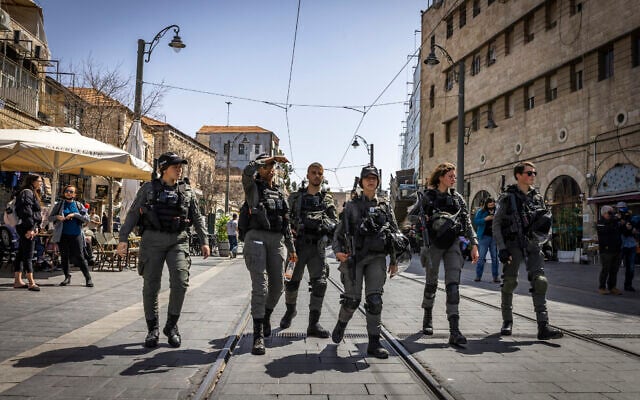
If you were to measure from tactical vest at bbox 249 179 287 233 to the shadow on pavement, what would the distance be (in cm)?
123

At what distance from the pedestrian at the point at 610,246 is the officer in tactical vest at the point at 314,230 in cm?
662

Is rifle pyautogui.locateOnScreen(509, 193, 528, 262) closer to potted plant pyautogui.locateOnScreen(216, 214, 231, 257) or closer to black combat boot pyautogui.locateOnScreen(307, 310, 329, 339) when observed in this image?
black combat boot pyautogui.locateOnScreen(307, 310, 329, 339)

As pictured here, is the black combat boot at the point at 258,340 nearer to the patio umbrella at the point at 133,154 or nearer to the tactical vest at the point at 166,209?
the tactical vest at the point at 166,209

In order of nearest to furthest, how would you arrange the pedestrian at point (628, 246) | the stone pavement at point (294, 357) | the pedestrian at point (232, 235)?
the stone pavement at point (294, 357) < the pedestrian at point (628, 246) < the pedestrian at point (232, 235)

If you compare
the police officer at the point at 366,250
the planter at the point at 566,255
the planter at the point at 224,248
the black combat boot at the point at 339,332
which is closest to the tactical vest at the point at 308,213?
the police officer at the point at 366,250

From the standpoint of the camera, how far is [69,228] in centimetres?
898

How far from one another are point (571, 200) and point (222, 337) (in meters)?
19.1

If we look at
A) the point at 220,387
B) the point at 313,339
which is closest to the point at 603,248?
the point at 313,339

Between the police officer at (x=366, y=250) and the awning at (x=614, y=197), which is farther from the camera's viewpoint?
the awning at (x=614, y=197)

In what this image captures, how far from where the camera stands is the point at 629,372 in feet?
13.4

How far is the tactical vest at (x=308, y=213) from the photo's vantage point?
5.56 metres

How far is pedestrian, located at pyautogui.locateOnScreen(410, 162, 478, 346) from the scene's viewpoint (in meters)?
5.46

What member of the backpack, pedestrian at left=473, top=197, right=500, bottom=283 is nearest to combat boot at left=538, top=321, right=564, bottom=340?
pedestrian at left=473, top=197, right=500, bottom=283

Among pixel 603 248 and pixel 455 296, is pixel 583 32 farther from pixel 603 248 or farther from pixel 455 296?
pixel 455 296
